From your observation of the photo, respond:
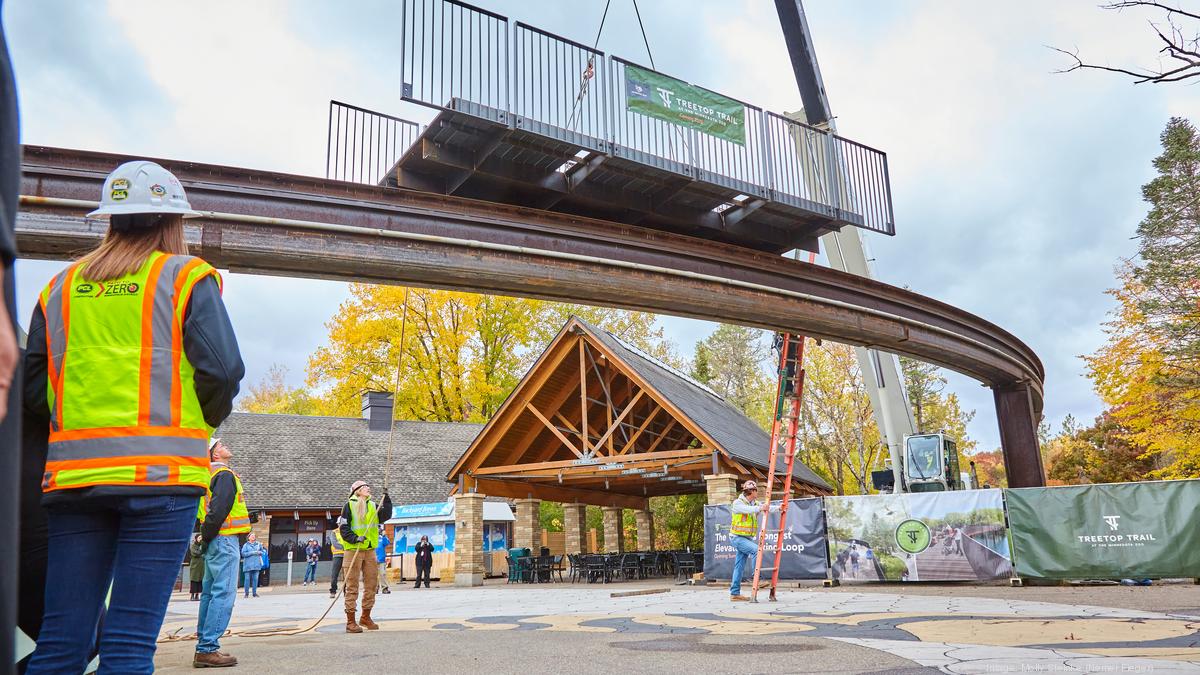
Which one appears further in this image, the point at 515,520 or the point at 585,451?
the point at 515,520

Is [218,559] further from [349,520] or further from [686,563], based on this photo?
[686,563]

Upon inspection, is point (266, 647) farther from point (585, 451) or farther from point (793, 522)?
point (585, 451)

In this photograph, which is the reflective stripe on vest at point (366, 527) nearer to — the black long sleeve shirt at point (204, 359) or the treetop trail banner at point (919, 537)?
the black long sleeve shirt at point (204, 359)

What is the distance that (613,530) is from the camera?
3061 cm

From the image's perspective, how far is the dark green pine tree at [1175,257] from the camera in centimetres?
2769

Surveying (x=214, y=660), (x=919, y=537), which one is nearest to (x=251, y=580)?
(x=919, y=537)

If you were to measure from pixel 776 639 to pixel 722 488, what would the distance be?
43.1ft

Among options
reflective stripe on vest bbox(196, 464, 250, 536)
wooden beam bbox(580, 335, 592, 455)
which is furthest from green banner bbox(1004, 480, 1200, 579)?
reflective stripe on vest bbox(196, 464, 250, 536)

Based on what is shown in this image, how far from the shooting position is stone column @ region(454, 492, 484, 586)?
2366 cm

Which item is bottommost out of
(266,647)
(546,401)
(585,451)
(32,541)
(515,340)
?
(266,647)

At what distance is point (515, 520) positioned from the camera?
29953 millimetres

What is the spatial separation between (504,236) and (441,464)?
2852 cm

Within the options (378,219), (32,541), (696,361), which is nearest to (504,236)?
(378,219)

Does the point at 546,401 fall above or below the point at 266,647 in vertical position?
above
